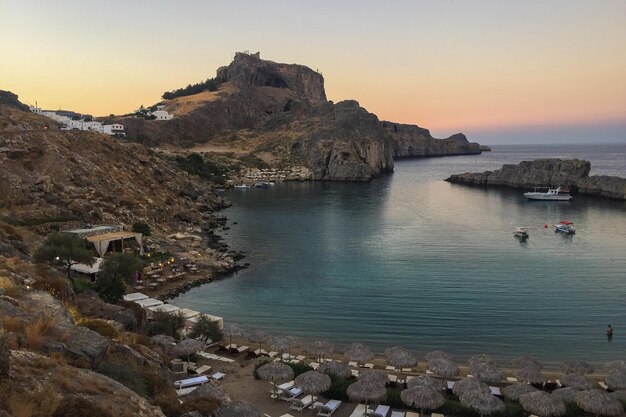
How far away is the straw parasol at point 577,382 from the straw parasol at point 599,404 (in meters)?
2.15

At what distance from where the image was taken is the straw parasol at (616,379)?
73.8 feet

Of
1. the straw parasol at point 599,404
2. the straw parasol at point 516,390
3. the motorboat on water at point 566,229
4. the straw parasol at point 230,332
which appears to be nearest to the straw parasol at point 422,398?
the straw parasol at point 516,390

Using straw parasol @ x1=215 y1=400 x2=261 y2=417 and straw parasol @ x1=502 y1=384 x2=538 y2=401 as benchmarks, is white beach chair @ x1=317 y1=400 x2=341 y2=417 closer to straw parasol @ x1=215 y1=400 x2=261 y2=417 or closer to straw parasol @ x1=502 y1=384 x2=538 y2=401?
straw parasol @ x1=215 y1=400 x2=261 y2=417

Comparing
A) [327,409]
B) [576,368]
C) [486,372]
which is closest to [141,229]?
[327,409]

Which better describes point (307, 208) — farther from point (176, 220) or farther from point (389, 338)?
point (389, 338)

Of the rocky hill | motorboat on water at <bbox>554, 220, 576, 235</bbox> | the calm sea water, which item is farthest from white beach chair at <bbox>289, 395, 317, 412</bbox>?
the rocky hill

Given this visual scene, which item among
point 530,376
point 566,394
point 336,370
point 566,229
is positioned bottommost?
point 530,376

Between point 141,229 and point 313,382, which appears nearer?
point 313,382

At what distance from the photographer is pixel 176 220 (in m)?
64.8

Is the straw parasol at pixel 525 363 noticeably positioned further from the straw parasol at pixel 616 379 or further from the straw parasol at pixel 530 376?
the straw parasol at pixel 616 379

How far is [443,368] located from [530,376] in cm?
433

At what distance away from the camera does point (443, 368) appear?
23.7 meters

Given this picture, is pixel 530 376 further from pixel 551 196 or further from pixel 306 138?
pixel 306 138

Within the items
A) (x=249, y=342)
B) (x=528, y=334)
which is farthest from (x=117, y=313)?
(x=528, y=334)
